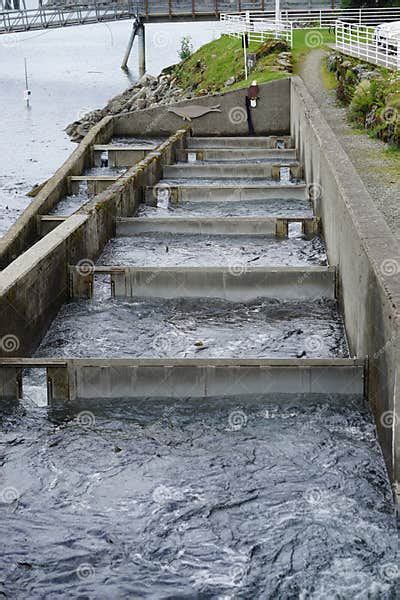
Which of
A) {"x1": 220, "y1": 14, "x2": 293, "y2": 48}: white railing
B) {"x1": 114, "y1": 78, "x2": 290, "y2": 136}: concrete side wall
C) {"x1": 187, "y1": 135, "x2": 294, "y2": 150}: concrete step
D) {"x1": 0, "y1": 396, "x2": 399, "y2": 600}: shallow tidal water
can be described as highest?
{"x1": 220, "y1": 14, "x2": 293, "y2": 48}: white railing

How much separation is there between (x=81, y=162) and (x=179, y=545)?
22777 millimetres

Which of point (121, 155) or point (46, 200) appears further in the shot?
point (121, 155)

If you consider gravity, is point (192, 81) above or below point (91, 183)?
above

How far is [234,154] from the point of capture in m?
29.9

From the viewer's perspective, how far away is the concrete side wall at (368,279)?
9.73 metres

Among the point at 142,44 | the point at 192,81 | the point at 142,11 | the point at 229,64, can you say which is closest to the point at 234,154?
the point at 229,64

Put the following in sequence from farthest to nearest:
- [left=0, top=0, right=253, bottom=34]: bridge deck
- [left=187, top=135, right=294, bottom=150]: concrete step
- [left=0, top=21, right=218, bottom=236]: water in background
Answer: [left=0, top=0, right=253, bottom=34]: bridge deck
[left=0, top=21, right=218, bottom=236]: water in background
[left=187, top=135, right=294, bottom=150]: concrete step

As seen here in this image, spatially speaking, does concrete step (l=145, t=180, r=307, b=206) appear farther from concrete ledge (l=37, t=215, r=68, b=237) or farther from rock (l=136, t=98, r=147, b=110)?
rock (l=136, t=98, r=147, b=110)

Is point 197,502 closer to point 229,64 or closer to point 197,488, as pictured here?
point 197,488

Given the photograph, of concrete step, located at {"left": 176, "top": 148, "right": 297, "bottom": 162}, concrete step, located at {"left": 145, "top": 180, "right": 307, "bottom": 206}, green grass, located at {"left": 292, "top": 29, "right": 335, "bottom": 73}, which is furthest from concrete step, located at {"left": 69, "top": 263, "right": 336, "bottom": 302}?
green grass, located at {"left": 292, "top": 29, "right": 335, "bottom": 73}

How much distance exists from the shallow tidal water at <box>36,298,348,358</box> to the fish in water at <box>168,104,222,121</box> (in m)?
20.2

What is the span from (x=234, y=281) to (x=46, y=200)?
10331mm

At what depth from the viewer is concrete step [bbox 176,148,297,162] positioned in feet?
98.2

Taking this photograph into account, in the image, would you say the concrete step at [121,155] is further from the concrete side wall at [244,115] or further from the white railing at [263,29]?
the white railing at [263,29]
